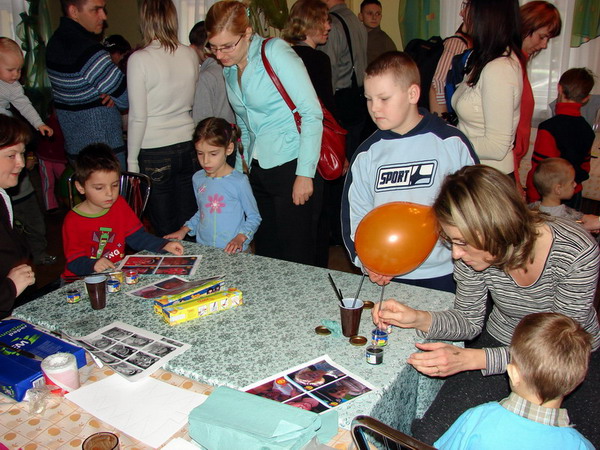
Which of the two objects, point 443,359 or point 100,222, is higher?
point 100,222

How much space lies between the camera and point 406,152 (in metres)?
1.87

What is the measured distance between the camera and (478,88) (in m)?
2.27

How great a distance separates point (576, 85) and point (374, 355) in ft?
10.1

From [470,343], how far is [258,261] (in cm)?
84

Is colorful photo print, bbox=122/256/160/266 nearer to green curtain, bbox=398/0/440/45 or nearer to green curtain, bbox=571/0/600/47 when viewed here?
green curtain, bbox=398/0/440/45

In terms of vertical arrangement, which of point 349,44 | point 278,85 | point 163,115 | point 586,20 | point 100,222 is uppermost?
point 586,20

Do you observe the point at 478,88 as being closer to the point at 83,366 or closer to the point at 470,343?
the point at 470,343

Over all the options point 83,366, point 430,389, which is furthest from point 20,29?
Result: point 430,389

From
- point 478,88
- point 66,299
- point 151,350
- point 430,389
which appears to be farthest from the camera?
point 478,88

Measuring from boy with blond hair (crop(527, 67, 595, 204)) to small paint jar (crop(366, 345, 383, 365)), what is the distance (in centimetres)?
273

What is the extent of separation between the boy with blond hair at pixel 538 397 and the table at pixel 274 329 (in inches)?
9.9

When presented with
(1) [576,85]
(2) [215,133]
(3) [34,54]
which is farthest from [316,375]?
(3) [34,54]

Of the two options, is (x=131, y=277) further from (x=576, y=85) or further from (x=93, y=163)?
(x=576, y=85)

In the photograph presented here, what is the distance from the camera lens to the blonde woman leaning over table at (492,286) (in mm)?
1364
